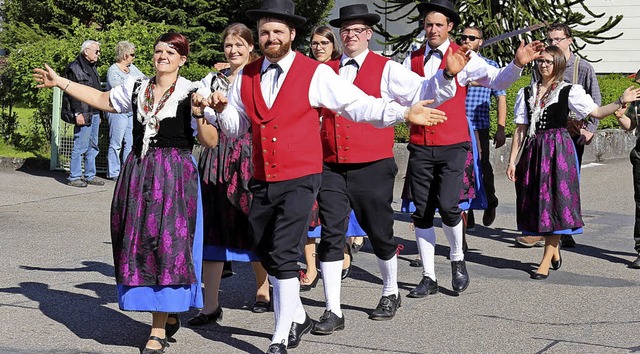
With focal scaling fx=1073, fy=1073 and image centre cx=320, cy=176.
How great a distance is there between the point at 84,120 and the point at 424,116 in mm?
8244

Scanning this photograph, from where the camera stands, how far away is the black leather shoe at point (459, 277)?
24.8ft

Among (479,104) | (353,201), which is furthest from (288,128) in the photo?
(479,104)

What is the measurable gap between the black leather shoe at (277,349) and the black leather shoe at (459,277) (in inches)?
87.1

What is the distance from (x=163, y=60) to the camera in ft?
19.8

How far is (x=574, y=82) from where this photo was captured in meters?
9.40

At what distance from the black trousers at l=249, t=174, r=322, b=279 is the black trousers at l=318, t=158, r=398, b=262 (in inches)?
24.8

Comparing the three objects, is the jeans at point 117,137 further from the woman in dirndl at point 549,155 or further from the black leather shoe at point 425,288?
the black leather shoe at point 425,288

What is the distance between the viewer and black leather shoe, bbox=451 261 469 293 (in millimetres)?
7574

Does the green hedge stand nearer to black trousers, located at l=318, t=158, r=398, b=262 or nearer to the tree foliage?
the tree foliage

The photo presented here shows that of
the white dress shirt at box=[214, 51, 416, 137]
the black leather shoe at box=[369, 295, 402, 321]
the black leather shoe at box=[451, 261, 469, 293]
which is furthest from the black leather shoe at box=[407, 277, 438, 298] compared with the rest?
the white dress shirt at box=[214, 51, 416, 137]

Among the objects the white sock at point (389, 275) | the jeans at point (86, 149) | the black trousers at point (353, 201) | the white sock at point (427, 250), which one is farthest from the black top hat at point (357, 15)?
the jeans at point (86, 149)

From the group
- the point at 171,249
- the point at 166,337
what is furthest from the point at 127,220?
the point at 166,337

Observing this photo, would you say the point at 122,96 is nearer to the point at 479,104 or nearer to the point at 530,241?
the point at 479,104

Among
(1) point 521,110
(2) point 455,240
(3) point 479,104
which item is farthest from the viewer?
(3) point 479,104
